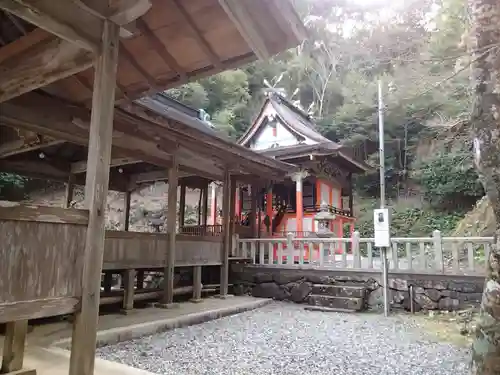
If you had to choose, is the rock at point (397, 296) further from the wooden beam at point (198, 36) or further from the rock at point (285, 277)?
the wooden beam at point (198, 36)

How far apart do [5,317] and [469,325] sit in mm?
6594

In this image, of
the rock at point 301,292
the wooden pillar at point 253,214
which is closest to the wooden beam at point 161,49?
the rock at point 301,292

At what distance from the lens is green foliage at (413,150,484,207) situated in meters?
19.3

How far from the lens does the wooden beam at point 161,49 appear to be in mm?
3971

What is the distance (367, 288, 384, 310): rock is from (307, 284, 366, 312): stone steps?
0.82 ft

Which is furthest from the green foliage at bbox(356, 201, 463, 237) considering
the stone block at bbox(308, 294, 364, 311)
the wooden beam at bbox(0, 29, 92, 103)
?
the wooden beam at bbox(0, 29, 92, 103)

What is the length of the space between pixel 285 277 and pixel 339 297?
5.22 ft

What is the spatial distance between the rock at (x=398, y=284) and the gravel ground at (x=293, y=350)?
1.52 m

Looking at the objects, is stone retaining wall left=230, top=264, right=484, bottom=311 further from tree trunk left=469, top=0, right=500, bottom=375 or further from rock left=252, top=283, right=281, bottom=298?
tree trunk left=469, top=0, right=500, bottom=375

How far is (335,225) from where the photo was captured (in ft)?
47.1

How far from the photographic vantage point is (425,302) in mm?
8086

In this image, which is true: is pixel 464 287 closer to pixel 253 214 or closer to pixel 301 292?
pixel 301 292

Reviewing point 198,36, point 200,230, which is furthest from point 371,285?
point 198,36

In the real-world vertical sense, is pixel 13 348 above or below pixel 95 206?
below
